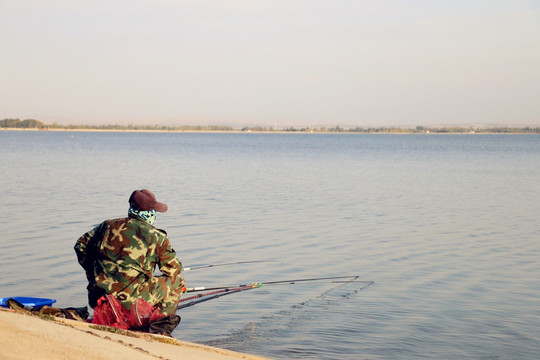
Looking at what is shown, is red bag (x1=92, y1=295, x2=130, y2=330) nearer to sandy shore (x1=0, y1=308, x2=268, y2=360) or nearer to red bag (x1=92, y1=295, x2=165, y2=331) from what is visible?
red bag (x1=92, y1=295, x2=165, y2=331)

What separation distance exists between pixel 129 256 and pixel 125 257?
1.7 inches

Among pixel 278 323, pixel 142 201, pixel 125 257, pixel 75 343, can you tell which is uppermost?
pixel 142 201

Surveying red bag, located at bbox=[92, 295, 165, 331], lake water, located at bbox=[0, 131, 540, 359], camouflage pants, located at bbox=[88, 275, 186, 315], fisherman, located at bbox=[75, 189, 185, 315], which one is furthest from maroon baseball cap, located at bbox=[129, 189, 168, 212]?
lake water, located at bbox=[0, 131, 540, 359]

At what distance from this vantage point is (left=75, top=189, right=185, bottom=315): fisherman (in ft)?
21.7

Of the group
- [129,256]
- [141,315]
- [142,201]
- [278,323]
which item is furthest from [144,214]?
[278,323]

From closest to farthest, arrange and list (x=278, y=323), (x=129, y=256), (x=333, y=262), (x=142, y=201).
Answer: (x=129, y=256), (x=142, y=201), (x=278, y=323), (x=333, y=262)

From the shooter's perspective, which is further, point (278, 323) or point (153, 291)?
point (278, 323)

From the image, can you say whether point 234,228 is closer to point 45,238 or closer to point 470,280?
point 45,238

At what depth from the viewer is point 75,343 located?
18.0ft

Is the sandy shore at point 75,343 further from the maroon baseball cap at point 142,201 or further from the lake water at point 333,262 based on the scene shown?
the lake water at point 333,262

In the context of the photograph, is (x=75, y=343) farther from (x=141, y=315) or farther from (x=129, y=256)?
(x=141, y=315)

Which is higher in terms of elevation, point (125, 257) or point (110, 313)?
point (125, 257)

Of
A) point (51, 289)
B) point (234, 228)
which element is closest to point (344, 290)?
point (51, 289)

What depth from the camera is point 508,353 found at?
8.38 metres
